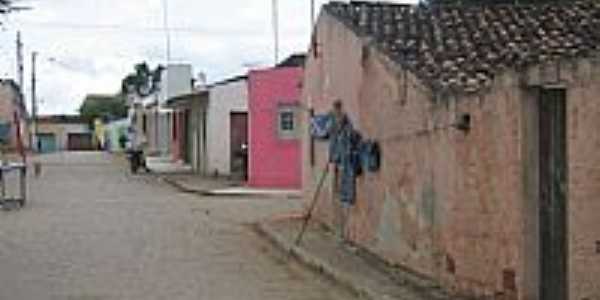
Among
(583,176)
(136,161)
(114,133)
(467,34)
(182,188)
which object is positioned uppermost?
(467,34)

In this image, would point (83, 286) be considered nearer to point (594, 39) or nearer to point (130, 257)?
point (130, 257)

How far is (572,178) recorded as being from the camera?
32.4 feet

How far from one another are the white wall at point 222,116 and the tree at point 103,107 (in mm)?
79234

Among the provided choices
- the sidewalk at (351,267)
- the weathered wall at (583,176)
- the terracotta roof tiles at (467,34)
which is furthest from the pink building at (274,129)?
the weathered wall at (583,176)

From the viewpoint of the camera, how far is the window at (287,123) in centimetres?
3553

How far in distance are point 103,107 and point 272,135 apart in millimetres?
100187

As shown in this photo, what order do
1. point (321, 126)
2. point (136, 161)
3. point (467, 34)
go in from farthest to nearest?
point (136, 161), point (321, 126), point (467, 34)

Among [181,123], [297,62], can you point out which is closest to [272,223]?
[297,62]

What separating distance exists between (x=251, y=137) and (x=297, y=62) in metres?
3.48

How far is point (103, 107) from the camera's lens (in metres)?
134

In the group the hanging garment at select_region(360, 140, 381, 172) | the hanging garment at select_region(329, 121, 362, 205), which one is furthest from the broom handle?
the hanging garment at select_region(360, 140, 381, 172)

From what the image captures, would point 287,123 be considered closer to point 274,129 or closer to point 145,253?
point 274,129

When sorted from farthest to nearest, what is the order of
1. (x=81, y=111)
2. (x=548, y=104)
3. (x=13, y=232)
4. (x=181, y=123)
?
(x=81, y=111) < (x=181, y=123) < (x=13, y=232) < (x=548, y=104)

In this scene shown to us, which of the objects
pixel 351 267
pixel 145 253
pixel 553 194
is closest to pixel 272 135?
pixel 145 253
